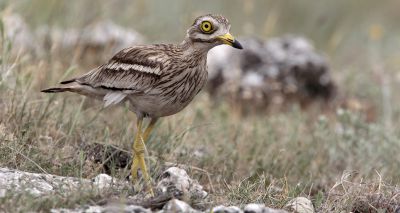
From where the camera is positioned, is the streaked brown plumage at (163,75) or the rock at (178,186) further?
the streaked brown plumage at (163,75)

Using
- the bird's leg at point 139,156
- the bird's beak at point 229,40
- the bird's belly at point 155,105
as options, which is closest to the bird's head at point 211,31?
the bird's beak at point 229,40

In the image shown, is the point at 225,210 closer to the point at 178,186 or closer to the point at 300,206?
the point at 178,186

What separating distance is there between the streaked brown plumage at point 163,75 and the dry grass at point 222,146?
1.07 ft

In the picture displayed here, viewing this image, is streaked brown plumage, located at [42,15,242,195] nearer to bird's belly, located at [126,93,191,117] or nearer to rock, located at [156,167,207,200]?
bird's belly, located at [126,93,191,117]

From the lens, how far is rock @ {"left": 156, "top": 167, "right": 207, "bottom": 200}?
4211 millimetres

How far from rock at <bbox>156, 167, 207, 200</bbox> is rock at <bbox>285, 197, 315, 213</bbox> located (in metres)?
0.54

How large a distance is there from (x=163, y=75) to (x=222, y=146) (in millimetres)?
1358

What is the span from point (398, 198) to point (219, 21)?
66.7 inches

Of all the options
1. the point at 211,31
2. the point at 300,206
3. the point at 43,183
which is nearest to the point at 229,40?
the point at 211,31

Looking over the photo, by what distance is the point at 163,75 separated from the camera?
16.1 feet

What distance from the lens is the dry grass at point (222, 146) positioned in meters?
4.63

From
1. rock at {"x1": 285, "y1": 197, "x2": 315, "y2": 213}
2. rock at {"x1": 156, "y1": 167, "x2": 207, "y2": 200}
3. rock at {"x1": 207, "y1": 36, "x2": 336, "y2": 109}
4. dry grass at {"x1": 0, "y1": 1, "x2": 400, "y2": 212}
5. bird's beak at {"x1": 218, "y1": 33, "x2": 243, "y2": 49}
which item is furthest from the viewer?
rock at {"x1": 207, "y1": 36, "x2": 336, "y2": 109}

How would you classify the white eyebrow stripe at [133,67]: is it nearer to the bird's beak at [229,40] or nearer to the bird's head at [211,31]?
the bird's head at [211,31]

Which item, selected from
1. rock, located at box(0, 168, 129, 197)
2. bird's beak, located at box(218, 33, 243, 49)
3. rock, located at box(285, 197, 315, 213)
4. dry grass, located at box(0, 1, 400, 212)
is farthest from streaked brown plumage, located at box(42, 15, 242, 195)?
rock, located at box(285, 197, 315, 213)
